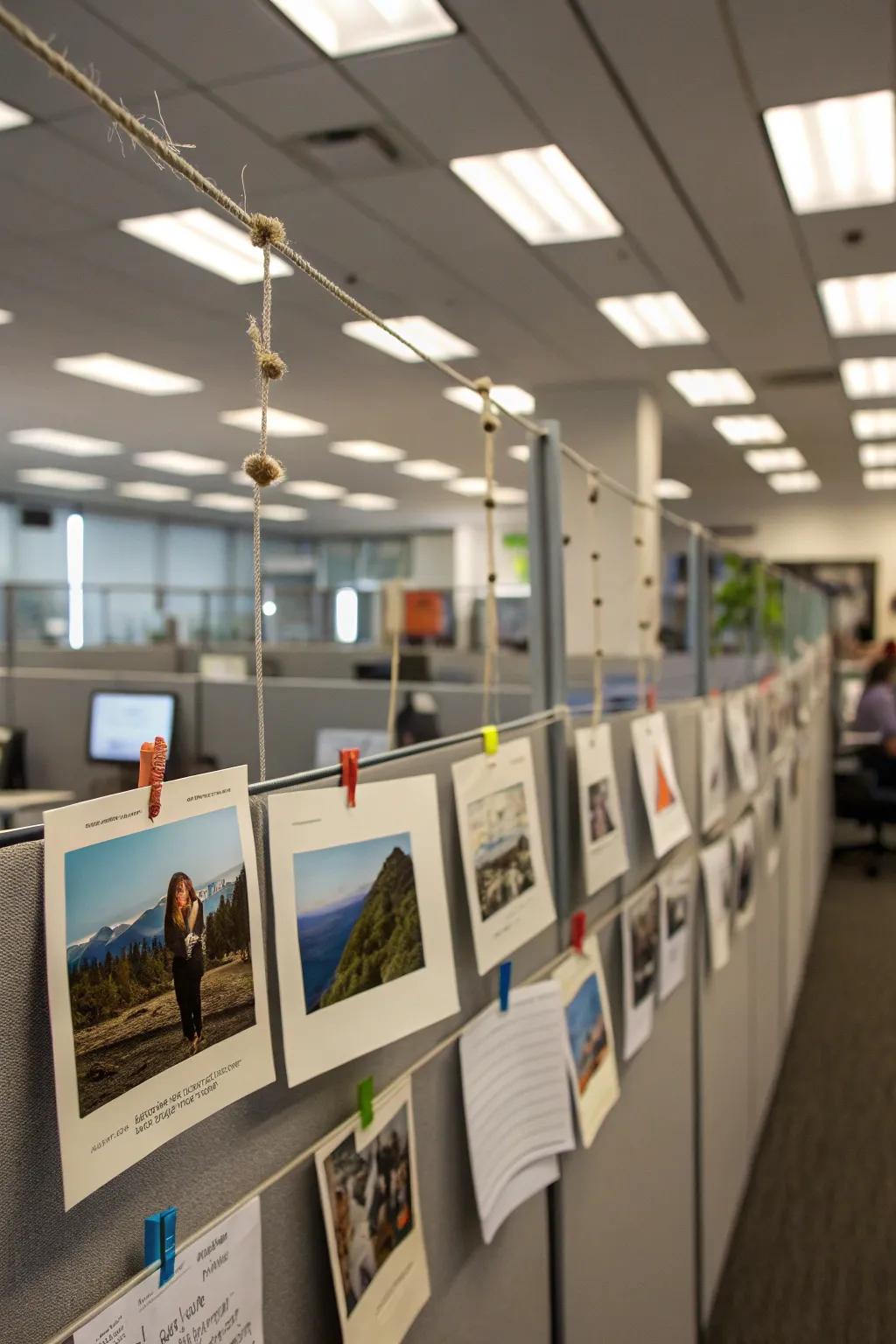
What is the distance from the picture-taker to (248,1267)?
2.06ft

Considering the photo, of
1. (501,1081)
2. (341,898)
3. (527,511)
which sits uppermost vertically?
(527,511)

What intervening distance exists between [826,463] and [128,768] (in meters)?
8.13

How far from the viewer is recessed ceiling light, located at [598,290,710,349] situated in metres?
5.05

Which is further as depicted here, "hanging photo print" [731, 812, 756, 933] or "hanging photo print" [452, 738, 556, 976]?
"hanging photo print" [731, 812, 756, 933]

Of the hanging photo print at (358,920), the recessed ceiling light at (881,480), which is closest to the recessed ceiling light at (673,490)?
the recessed ceiling light at (881,480)

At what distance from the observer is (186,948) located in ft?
1.80

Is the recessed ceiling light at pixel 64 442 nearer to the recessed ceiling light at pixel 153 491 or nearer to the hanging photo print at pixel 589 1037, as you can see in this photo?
the recessed ceiling light at pixel 153 491

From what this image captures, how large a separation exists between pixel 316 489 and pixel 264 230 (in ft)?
35.8

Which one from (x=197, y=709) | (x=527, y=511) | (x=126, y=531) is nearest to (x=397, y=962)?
(x=527, y=511)

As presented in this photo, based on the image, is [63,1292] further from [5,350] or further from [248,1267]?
[5,350]

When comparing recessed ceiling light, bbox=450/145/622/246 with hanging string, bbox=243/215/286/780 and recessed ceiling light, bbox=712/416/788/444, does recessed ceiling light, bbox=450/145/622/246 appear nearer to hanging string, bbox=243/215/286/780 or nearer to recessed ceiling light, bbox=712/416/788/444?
hanging string, bbox=243/215/286/780

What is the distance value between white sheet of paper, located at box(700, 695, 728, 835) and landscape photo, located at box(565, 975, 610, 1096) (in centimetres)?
70

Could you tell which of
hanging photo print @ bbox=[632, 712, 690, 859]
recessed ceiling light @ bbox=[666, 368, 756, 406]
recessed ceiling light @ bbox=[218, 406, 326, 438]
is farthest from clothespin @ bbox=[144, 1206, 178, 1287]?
recessed ceiling light @ bbox=[218, 406, 326, 438]

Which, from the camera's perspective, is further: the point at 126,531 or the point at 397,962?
the point at 126,531
